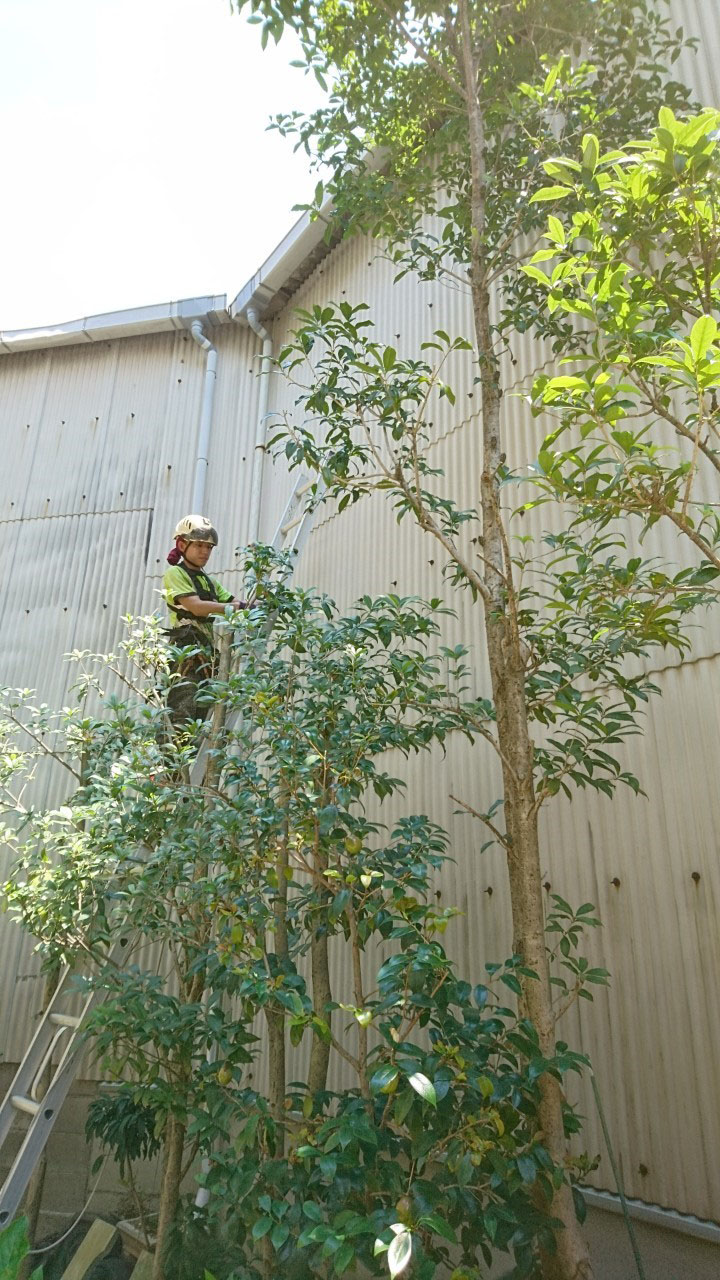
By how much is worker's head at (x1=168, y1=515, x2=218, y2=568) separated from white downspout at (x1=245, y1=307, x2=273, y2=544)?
1.56 meters

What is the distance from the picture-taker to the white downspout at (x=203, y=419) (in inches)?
268

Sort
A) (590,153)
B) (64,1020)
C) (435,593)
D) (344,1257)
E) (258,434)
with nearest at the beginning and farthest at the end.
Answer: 1. (344,1257)
2. (590,153)
3. (64,1020)
4. (435,593)
5. (258,434)

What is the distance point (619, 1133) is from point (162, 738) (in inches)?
96.8

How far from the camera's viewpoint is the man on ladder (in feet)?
15.0

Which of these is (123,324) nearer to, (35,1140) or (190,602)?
(190,602)

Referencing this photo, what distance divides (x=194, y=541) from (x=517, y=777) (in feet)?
9.21

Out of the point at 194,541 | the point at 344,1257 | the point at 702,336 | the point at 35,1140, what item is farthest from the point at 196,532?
the point at 344,1257

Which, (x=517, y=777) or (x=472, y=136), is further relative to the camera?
(x=472, y=136)

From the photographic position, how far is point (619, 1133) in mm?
3143

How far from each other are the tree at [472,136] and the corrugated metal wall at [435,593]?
1.10 ft

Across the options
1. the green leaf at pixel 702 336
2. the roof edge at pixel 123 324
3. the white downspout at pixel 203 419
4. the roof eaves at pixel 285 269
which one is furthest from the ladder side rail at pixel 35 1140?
the roof edge at pixel 123 324

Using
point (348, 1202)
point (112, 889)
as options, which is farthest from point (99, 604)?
point (348, 1202)

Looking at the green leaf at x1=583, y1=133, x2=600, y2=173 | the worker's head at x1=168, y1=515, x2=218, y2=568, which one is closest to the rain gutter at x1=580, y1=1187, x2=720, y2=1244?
the green leaf at x1=583, y1=133, x2=600, y2=173

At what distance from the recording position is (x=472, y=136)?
11.6 ft
